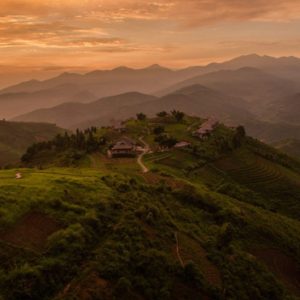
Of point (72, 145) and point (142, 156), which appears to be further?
point (72, 145)

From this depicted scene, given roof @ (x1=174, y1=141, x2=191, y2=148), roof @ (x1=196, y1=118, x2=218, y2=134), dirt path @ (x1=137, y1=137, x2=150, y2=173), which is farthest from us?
roof @ (x1=196, y1=118, x2=218, y2=134)

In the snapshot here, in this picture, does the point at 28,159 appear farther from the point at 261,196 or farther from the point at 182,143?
the point at 261,196

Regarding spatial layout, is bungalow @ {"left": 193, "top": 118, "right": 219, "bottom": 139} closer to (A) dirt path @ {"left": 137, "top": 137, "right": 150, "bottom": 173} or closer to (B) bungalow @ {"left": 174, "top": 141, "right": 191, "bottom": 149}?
(B) bungalow @ {"left": 174, "top": 141, "right": 191, "bottom": 149}

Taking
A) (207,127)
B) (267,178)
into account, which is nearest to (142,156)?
(267,178)

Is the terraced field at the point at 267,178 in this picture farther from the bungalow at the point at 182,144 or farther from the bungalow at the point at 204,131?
the bungalow at the point at 204,131

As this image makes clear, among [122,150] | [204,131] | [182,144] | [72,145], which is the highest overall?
[122,150]

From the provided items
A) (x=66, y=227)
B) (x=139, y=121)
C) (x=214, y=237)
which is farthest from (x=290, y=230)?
(x=139, y=121)

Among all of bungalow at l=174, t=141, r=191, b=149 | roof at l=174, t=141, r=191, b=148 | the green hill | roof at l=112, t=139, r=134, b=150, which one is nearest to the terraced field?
the green hill

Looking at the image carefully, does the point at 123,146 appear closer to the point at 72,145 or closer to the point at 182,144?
Answer: the point at 182,144

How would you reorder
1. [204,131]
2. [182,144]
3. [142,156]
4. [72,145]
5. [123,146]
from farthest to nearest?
[204,131]
[72,145]
[182,144]
[123,146]
[142,156]
